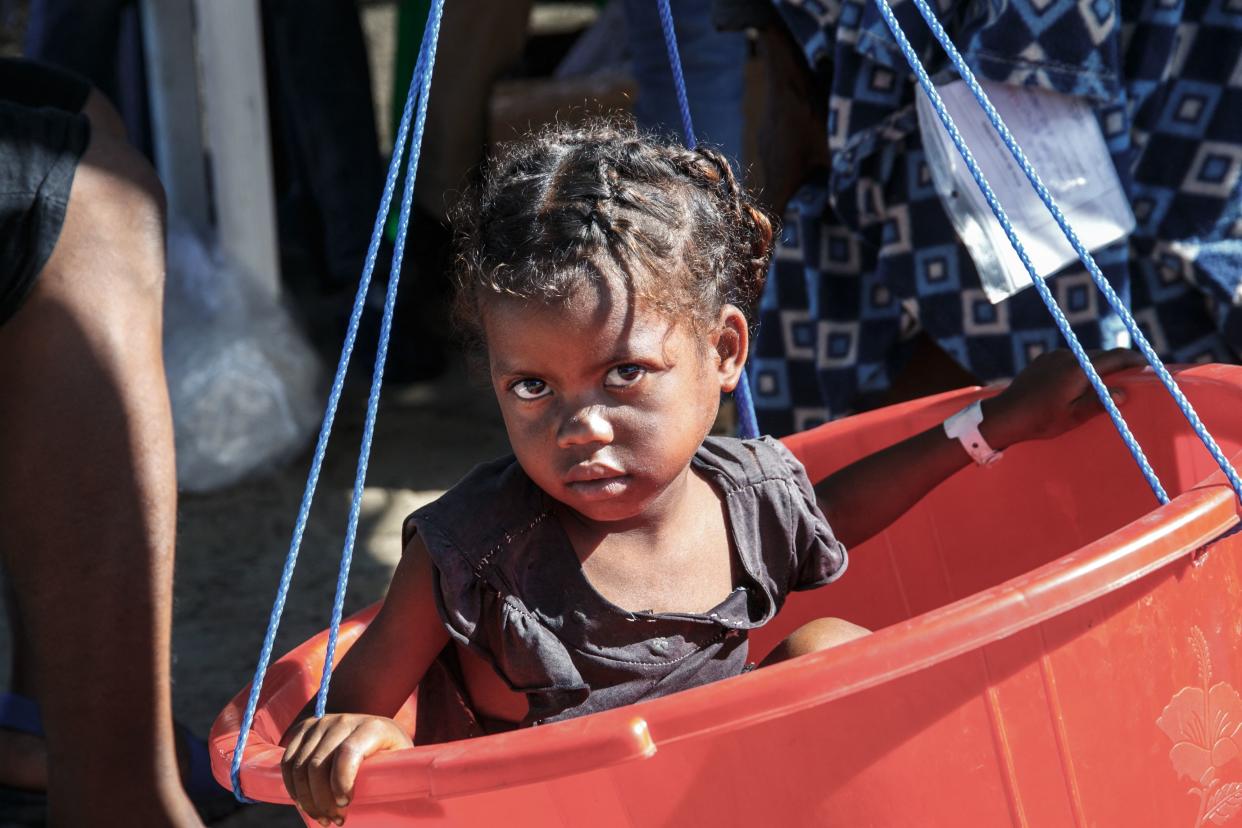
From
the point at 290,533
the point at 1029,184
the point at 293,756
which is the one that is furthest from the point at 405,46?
the point at 293,756

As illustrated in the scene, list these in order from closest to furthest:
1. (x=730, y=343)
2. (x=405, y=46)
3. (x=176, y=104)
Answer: (x=730, y=343) → (x=176, y=104) → (x=405, y=46)

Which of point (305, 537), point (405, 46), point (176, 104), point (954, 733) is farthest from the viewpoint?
point (405, 46)

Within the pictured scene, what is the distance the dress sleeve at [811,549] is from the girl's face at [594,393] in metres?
0.21

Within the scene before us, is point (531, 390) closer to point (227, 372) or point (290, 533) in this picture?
point (290, 533)

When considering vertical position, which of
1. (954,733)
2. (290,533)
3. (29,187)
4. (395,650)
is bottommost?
(290,533)

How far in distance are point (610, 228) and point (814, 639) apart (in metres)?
0.40

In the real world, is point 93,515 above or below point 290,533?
above

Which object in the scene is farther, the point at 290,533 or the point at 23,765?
the point at 290,533

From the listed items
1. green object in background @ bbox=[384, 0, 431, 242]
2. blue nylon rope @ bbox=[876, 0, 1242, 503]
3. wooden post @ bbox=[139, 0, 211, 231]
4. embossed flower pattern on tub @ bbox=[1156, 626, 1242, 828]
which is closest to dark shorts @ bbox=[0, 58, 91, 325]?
blue nylon rope @ bbox=[876, 0, 1242, 503]

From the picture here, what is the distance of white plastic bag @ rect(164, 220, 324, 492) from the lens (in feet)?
9.82

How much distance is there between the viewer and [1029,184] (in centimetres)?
167

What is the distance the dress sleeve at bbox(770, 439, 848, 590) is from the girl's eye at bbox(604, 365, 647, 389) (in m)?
0.29

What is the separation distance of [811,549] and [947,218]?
570 millimetres

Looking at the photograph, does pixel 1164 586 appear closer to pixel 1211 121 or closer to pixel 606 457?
pixel 606 457
